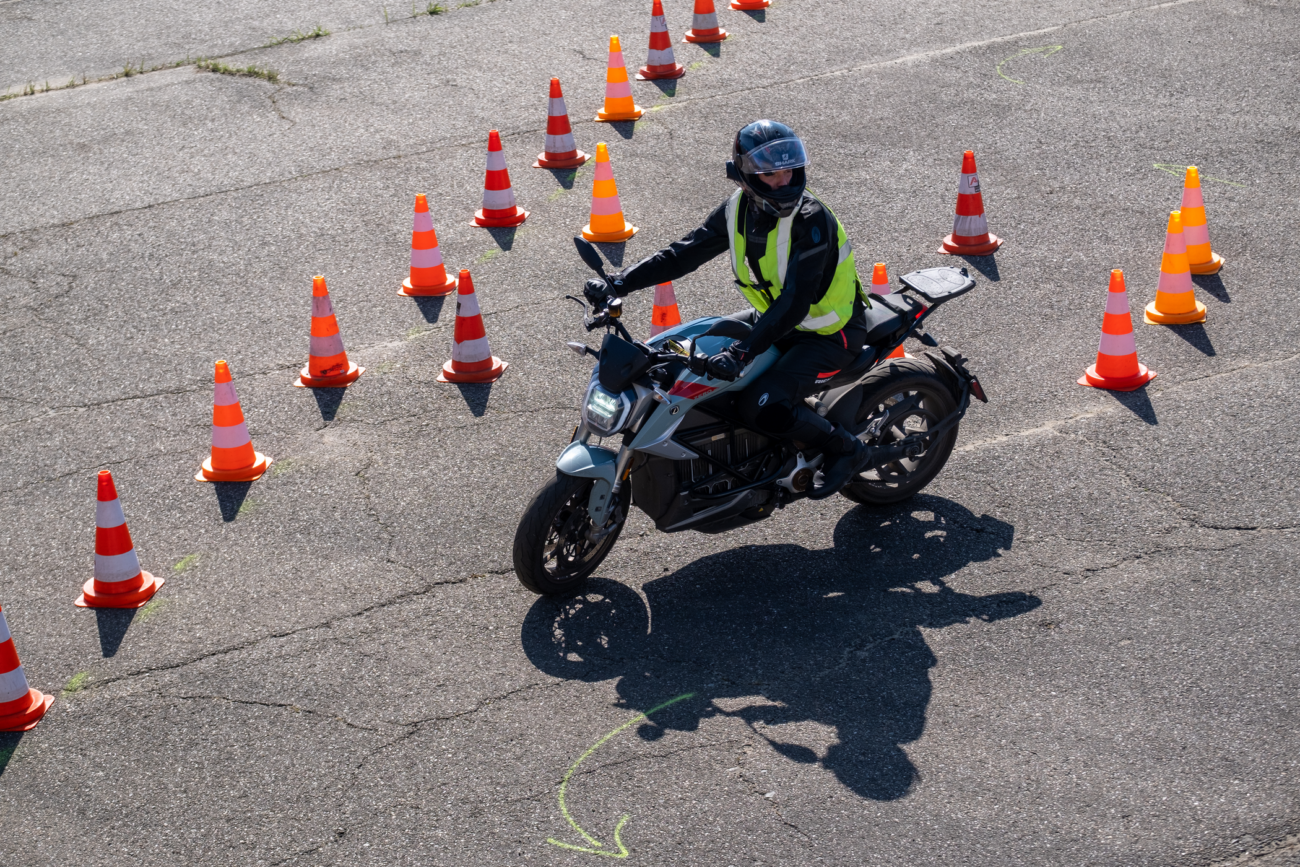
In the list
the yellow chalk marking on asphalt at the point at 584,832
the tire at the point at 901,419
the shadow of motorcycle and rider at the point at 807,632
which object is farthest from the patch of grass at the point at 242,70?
the yellow chalk marking on asphalt at the point at 584,832

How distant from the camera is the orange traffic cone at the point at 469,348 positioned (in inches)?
330

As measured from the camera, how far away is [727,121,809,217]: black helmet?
596cm

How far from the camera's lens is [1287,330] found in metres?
8.52

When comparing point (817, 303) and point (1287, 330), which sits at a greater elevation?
point (817, 303)

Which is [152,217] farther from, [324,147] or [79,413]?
[79,413]

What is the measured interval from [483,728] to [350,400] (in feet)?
10.8

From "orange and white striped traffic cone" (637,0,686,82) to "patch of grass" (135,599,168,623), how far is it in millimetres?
8058

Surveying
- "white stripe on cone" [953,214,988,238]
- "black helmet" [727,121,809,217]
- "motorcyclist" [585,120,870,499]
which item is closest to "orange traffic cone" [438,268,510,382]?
"motorcyclist" [585,120,870,499]

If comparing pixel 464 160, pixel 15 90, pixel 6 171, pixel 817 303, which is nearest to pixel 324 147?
pixel 464 160

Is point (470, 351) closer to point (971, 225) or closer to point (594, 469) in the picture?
point (594, 469)

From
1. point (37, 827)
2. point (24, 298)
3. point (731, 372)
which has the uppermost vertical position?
point (731, 372)

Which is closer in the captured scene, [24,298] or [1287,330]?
[1287,330]

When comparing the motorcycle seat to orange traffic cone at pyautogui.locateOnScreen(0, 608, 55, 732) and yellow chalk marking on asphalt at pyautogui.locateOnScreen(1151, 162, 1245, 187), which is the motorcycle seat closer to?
orange traffic cone at pyautogui.locateOnScreen(0, 608, 55, 732)

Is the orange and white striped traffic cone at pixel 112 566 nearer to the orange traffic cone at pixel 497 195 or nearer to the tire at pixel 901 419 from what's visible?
the tire at pixel 901 419
